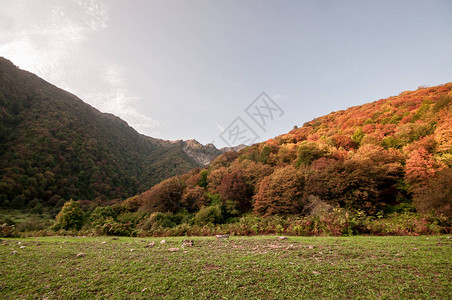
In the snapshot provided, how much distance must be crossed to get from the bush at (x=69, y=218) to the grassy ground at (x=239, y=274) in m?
18.7

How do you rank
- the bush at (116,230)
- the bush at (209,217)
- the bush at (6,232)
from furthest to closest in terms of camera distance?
1. the bush at (209,217)
2. the bush at (116,230)
3. the bush at (6,232)

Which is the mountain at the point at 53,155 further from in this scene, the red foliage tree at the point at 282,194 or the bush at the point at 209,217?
the red foliage tree at the point at 282,194

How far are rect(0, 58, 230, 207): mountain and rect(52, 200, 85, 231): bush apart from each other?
109 ft

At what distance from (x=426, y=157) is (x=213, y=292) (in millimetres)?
24693

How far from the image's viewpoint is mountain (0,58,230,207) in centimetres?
4506

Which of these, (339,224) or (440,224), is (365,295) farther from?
(440,224)

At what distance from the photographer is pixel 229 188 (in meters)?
28.2

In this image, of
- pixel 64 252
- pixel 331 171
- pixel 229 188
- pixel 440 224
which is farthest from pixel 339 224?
pixel 229 188

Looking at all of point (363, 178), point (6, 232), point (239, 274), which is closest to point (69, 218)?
point (6, 232)

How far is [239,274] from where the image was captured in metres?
4.83

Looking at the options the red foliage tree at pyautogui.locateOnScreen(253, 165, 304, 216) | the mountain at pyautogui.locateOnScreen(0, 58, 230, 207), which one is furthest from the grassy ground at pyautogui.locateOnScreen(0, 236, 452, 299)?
the mountain at pyautogui.locateOnScreen(0, 58, 230, 207)

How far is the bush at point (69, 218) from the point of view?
21.0 meters

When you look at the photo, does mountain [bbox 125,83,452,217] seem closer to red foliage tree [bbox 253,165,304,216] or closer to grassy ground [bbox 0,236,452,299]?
red foliage tree [bbox 253,165,304,216]

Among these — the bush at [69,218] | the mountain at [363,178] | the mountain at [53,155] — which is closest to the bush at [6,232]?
the bush at [69,218]
